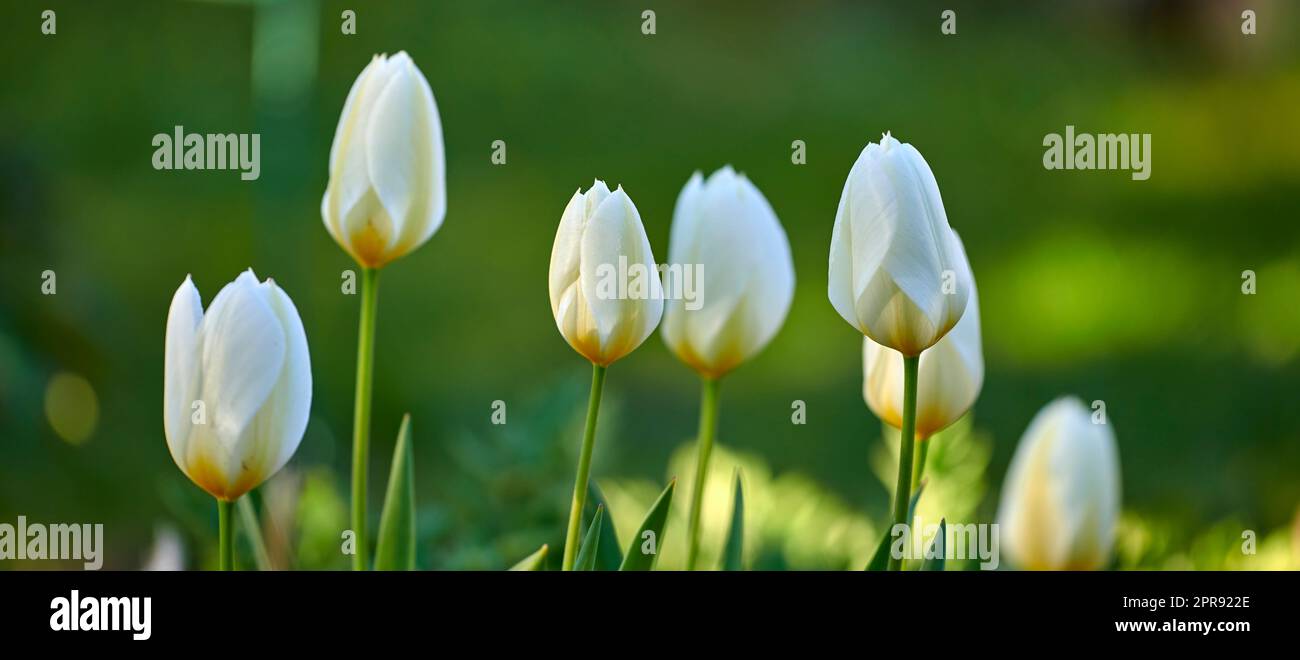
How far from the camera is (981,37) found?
1.71 m

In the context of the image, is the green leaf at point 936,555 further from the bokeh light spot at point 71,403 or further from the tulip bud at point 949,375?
Result: the bokeh light spot at point 71,403

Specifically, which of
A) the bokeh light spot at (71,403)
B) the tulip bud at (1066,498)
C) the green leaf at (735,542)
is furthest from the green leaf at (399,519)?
the bokeh light spot at (71,403)

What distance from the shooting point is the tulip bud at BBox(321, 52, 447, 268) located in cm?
37

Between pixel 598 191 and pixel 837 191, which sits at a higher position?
pixel 837 191

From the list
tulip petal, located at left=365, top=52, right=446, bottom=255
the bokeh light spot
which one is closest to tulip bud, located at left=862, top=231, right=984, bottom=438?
tulip petal, located at left=365, top=52, right=446, bottom=255

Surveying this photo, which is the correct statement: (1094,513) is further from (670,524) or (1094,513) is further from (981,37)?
(981,37)

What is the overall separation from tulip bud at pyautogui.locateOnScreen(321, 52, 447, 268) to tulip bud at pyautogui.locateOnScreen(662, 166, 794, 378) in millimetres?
84

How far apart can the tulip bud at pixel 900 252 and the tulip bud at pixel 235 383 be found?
0.51 ft

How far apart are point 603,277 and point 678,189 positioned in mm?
1276

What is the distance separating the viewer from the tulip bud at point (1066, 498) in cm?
46

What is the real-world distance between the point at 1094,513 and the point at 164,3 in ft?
4.90

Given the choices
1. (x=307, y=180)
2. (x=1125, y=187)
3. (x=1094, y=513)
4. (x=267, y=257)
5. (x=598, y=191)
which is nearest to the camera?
(x=598, y=191)

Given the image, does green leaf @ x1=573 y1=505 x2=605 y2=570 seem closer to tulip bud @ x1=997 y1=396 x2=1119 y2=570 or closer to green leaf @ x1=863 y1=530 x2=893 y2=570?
green leaf @ x1=863 y1=530 x2=893 y2=570
